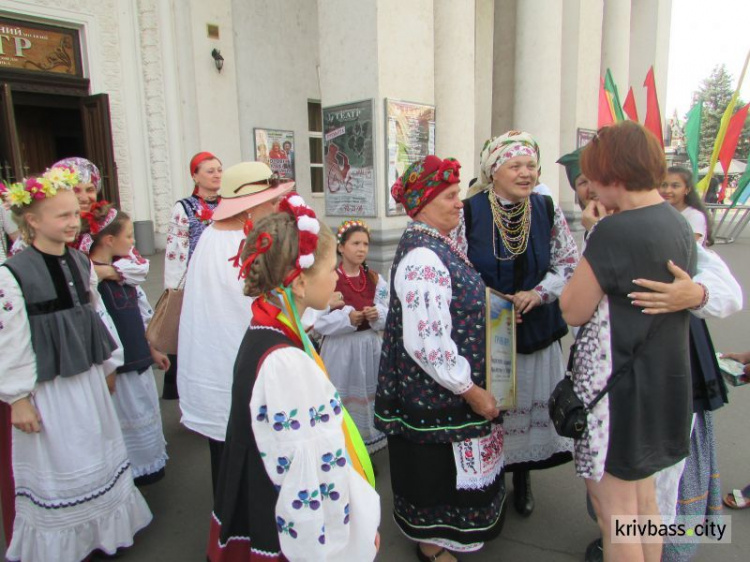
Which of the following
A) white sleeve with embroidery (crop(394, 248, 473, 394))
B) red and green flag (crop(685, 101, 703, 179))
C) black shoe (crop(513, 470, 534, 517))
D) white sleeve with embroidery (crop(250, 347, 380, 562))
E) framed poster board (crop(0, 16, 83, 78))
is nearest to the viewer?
white sleeve with embroidery (crop(250, 347, 380, 562))

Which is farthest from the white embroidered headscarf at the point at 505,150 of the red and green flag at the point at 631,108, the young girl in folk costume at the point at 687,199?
the red and green flag at the point at 631,108

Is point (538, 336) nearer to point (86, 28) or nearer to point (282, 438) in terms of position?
point (282, 438)

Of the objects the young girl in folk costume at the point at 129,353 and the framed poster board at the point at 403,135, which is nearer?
the young girl in folk costume at the point at 129,353

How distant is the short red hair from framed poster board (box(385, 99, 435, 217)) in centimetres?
416

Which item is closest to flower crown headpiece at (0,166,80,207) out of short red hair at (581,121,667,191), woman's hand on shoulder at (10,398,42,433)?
woman's hand on shoulder at (10,398,42,433)

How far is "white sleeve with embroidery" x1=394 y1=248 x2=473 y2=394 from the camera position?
2.07 metres

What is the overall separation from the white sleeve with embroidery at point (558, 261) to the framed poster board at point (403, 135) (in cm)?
325

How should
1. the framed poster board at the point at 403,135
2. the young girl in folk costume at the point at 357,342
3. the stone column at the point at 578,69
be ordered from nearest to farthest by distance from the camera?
the young girl in folk costume at the point at 357,342 → the framed poster board at the point at 403,135 → the stone column at the point at 578,69

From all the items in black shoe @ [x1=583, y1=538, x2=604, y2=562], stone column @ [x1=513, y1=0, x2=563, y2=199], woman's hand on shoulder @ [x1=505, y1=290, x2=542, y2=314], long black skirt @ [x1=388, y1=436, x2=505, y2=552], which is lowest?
black shoe @ [x1=583, y1=538, x2=604, y2=562]

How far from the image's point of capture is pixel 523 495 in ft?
9.46

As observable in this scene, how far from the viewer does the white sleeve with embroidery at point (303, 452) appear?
136cm

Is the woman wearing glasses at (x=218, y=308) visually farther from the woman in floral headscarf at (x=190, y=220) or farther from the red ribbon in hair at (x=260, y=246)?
the woman in floral headscarf at (x=190, y=220)

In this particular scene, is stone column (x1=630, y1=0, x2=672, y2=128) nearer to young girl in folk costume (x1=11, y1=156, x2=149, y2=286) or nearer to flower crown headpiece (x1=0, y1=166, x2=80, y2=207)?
young girl in folk costume (x1=11, y1=156, x2=149, y2=286)

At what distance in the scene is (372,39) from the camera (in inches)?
218
